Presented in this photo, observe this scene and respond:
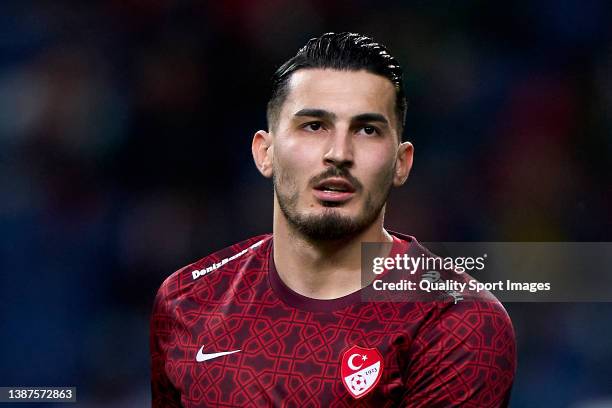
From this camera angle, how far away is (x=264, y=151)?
367 cm

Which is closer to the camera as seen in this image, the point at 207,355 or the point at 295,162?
the point at 295,162

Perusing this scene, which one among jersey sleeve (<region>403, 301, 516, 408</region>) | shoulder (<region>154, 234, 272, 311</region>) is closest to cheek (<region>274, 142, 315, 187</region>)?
shoulder (<region>154, 234, 272, 311</region>)

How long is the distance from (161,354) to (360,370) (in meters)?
0.97

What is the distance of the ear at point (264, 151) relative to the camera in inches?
143

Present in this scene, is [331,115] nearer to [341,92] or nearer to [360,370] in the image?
[341,92]

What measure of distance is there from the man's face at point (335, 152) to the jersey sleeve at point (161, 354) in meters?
0.74

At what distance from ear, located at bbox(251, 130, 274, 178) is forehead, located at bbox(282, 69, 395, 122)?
0.16 m

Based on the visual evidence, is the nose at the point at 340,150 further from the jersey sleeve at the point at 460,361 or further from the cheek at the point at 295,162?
the jersey sleeve at the point at 460,361

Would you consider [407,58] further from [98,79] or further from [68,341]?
[68,341]

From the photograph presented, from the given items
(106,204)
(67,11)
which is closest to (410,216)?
(106,204)

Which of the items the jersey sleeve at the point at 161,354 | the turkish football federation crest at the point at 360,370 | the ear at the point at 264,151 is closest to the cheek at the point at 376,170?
the ear at the point at 264,151

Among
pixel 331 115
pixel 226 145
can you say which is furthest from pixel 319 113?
pixel 226 145

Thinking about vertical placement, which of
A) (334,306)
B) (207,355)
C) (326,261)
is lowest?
(207,355)

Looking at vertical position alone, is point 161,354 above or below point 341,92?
below
